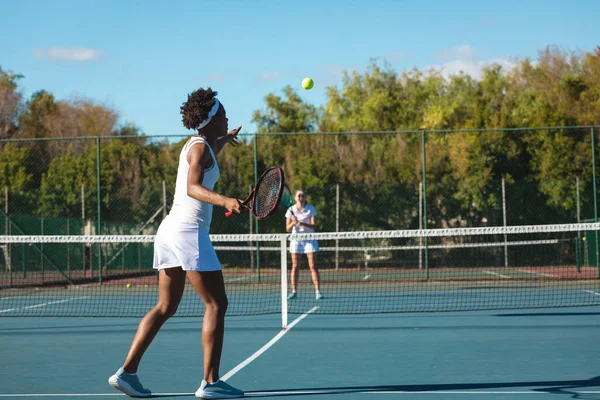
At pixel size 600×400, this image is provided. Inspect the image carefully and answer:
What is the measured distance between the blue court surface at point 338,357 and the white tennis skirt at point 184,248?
0.78m

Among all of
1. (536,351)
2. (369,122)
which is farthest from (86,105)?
(536,351)

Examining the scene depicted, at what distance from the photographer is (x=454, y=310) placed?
33.0ft

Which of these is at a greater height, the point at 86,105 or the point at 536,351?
the point at 86,105

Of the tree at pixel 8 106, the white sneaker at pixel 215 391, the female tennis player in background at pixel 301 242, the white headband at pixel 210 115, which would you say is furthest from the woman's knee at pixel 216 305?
the tree at pixel 8 106

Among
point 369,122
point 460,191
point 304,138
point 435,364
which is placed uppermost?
point 369,122

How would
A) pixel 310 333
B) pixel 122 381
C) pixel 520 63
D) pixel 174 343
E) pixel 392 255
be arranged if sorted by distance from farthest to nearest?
pixel 520 63 → pixel 392 255 → pixel 310 333 → pixel 174 343 → pixel 122 381

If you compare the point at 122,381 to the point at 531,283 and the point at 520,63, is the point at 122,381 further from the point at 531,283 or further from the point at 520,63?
the point at 520,63

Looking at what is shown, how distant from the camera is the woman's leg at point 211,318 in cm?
461

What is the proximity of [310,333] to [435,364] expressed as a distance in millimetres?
2183

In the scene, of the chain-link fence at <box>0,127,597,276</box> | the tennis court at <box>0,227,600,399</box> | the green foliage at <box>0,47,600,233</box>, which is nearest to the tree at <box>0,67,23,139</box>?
the green foliage at <box>0,47,600,233</box>

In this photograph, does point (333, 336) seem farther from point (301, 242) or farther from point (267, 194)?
point (301, 242)

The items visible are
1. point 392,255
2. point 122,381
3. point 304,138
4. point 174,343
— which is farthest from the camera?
point 304,138

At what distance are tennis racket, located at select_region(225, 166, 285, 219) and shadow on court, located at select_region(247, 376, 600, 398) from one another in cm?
100

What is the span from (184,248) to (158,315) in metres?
0.41
